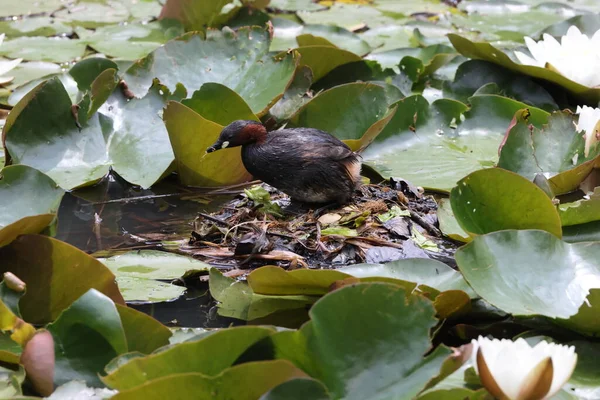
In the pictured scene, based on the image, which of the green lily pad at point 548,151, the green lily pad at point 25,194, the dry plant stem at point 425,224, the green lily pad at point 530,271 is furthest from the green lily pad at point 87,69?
the green lily pad at point 530,271

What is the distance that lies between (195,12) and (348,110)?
1793 mm

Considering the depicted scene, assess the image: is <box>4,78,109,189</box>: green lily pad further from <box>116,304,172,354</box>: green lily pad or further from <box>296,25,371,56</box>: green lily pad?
<box>296,25,371,56</box>: green lily pad

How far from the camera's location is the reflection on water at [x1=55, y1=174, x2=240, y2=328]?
3717mm

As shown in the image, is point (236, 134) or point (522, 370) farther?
point (236, 134)

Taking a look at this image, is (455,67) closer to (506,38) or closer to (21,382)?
(506,38)

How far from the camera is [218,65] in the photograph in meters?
4.68

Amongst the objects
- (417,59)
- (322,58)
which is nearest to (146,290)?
(322,58)

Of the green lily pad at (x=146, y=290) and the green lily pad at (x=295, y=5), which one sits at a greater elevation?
the green lily pad at (x=295, y=5)

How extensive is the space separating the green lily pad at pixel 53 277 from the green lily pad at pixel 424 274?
86 centimetres

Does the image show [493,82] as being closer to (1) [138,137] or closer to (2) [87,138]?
(1) [138,137]

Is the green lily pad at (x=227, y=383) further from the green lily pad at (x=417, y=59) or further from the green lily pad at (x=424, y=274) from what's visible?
the green lily pad at (x=417, y=59)

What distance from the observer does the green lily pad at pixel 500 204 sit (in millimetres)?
3151

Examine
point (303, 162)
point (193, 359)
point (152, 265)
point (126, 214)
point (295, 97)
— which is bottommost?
point (126, 214)

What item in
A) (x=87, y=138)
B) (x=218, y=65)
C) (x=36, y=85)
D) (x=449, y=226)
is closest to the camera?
(x=449, y=226)
